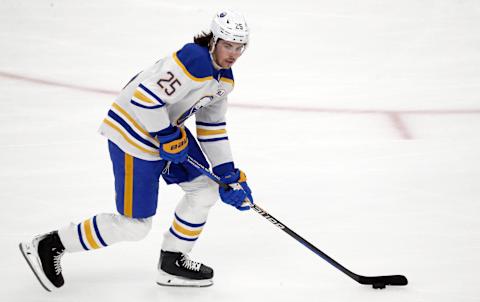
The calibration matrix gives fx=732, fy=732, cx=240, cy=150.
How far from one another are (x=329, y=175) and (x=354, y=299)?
1.16 m

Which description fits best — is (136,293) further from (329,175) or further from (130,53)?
(130,53)

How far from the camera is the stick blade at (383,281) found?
9.23ft

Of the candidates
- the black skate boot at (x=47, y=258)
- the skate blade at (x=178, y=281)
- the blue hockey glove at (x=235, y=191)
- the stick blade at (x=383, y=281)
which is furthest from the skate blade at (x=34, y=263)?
the stick blade at (x=383, y=281)

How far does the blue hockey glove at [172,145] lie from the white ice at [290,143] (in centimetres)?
58

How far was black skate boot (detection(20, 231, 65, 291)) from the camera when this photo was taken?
2748mm

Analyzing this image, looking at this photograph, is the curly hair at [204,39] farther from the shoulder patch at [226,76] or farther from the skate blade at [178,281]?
the skate blade at [178,281]

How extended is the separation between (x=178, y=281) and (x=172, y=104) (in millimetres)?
720

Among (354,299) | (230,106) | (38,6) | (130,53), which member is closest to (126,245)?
(354,299)

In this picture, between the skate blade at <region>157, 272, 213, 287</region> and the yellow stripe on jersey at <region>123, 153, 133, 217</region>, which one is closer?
the yellow stripe on jersey at <region>123, 153, 133, 217</region>

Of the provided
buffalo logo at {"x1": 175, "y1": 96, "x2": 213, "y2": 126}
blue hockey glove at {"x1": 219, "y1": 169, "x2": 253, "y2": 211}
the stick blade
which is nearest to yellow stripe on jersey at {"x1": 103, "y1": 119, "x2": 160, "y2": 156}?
buffalo logo at {"x1": 175, "y1": 96, "x2": 213, "y2": 126}

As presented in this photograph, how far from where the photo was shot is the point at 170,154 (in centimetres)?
253

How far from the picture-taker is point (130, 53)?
218 inches

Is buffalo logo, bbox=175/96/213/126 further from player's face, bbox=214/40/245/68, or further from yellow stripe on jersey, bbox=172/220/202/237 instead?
yellow stripe on jersey, bbox=172/220/202/237

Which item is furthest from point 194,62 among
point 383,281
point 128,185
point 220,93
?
point 383,281
